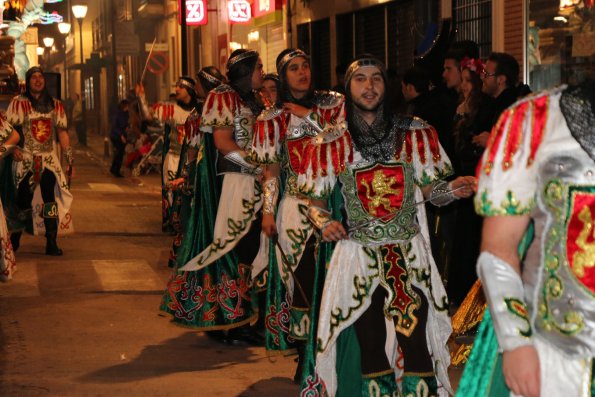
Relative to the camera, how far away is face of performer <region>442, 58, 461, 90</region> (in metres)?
9.35

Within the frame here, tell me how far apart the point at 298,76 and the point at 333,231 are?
1943mm

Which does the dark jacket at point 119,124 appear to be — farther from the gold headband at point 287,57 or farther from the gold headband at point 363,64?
the gold headband at point 363,64

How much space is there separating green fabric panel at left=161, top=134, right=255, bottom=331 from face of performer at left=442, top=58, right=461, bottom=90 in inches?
83.6

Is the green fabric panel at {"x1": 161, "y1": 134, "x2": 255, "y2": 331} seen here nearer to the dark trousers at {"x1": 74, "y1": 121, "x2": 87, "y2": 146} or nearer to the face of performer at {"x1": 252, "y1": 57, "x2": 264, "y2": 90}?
the face of performer at {"x1": 252, "y1": 57, "x2": 264, "y2": 90}

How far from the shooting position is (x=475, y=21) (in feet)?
46.2

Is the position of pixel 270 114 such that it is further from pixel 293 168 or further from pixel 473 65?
pixel 473 65

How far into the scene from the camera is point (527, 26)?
12359 millimetres

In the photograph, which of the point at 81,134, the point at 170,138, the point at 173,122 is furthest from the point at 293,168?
the point at 81,134

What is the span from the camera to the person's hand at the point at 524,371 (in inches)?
124

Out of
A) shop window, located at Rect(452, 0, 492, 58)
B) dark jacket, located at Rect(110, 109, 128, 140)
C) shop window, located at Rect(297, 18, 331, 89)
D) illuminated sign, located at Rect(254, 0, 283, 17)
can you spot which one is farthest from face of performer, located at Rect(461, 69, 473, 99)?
dark jacket, located at Rect(110, 109, 128, 140)

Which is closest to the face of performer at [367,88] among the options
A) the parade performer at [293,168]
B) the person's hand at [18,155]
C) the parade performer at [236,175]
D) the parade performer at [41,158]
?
the parade performer at [293,168]

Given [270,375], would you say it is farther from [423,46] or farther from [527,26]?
[527,26]

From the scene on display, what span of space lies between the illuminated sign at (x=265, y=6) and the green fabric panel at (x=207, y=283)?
1623 cm

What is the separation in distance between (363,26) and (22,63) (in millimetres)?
15496
